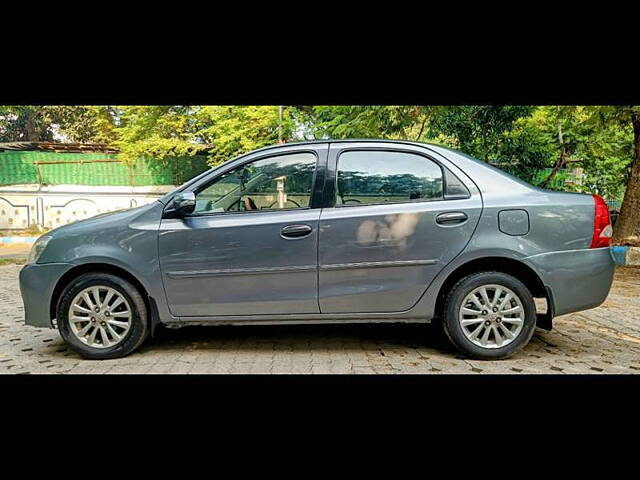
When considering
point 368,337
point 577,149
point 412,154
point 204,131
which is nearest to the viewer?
point 412,154

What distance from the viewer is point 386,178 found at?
3.89 m

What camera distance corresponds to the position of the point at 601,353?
13.1 feet

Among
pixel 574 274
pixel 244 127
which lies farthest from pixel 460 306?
pixel 244 127

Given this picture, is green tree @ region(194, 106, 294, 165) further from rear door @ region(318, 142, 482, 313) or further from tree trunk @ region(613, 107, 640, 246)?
rear door @ region(318, 142, 482, 313)

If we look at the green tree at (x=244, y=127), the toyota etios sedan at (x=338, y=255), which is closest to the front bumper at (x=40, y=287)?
the toyota etios sedan at (x=338, y=255)

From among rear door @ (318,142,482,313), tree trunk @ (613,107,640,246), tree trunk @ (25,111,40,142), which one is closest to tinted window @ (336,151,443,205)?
rear door @ (318,142,482,313)

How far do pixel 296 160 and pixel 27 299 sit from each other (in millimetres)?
2559

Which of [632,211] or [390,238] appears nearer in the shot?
[390,238]

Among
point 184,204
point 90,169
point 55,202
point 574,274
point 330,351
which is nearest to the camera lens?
point 574,274

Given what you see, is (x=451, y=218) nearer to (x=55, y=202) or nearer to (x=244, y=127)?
(x=244, y=127)

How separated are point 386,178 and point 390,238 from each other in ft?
1.73

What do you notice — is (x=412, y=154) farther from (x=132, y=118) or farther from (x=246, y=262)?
(x=132, y=118)
